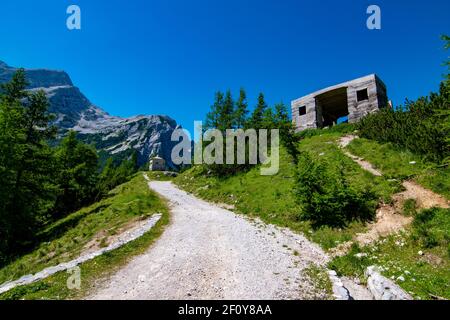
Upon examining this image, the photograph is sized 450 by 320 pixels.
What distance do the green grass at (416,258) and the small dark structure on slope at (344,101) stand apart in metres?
24.4

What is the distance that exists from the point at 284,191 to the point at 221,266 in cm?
1198

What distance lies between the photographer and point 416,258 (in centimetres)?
1005

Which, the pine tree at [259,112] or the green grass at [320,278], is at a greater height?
the pine tree at [259,112]

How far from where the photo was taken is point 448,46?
10773 mm

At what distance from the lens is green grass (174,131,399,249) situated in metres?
14.0

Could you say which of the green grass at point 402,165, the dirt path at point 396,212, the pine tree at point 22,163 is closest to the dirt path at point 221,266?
the dirt path at point 396,212

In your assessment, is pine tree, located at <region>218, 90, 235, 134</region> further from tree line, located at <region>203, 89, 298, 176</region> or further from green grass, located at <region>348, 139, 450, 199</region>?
green grass, located at <region>348, 139, 450, 199</region>

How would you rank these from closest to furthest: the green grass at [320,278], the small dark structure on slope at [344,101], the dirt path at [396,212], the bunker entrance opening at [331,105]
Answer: the green grass at [320,278] → the dirt path at [396,212] → the small dark structure on slope at [344,101] → the bunker entrance opening at [331,105]

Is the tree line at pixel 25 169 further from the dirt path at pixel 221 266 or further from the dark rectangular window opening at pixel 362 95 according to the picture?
the dark rectangular window opening at pixel 362 95

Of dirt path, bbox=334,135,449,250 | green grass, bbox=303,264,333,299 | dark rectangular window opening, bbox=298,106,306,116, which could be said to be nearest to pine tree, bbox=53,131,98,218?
dark rectangular window opening, bbox=298,106,306,116

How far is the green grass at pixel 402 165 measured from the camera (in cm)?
1436

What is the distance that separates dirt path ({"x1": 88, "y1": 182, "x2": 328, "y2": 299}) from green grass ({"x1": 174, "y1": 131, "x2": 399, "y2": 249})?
1.15m

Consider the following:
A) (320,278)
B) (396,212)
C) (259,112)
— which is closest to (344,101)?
(259,112)
